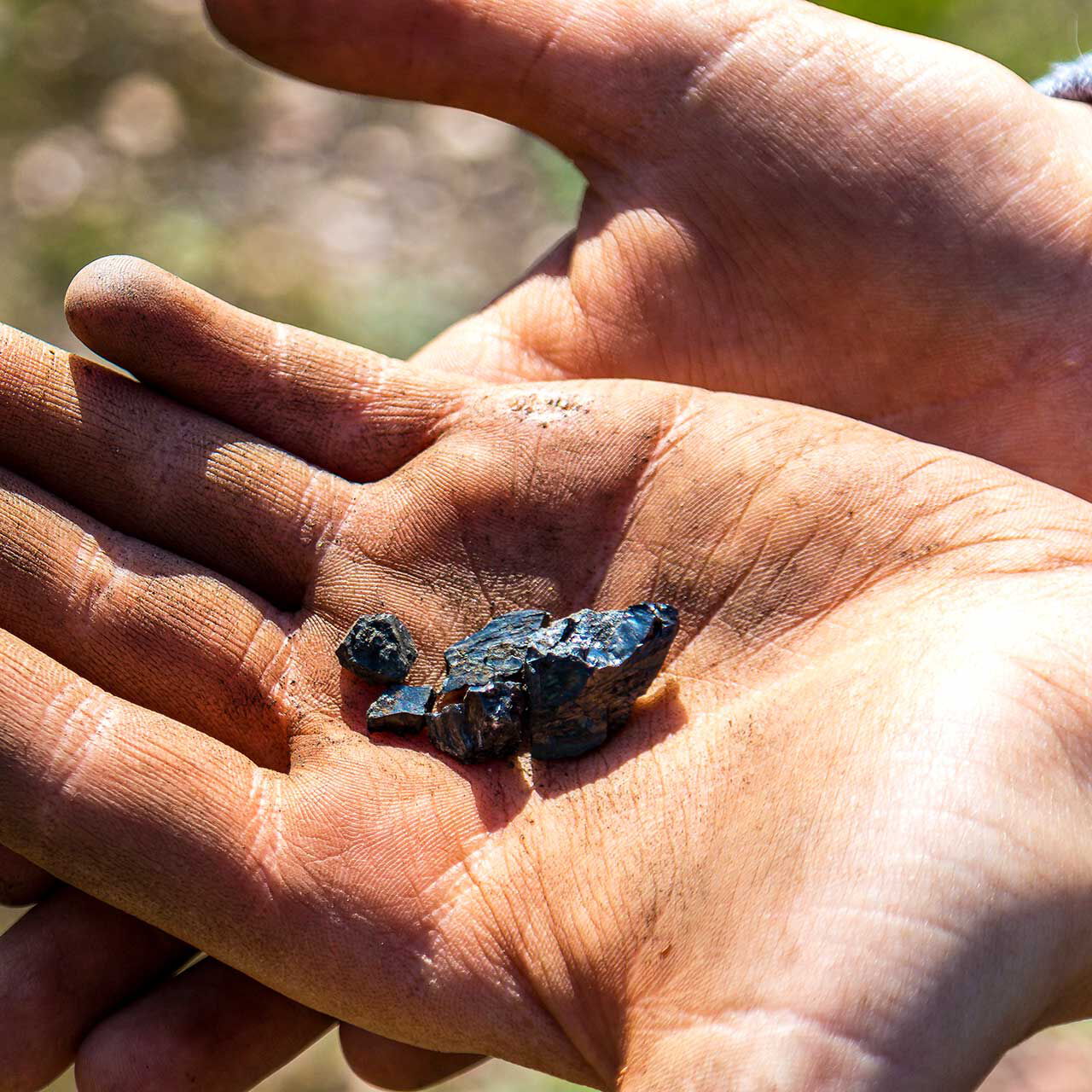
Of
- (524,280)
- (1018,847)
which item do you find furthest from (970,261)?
(1018,847)

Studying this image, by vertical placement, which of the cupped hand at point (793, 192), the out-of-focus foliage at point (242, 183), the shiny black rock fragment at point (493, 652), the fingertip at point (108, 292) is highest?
the cupped hand at point (793, 192)

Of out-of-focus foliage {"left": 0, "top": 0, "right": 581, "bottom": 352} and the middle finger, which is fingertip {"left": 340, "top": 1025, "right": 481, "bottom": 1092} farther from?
out-of-focus foliage {"left": 0, "top": 0, "right": 581, "bottom": 352}

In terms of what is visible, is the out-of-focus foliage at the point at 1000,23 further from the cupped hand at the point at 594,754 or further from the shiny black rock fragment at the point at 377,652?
the shiny black rock fragment at the point at 377,652

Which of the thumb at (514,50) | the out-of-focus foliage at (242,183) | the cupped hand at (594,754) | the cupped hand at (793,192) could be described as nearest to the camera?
the cupped hand at (594,754)

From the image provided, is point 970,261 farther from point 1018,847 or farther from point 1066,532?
point 1018,847

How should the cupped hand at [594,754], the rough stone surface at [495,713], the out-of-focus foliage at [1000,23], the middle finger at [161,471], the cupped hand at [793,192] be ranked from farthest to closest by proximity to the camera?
the out-of-focus foliage at [1000,23] < the cupped hand at [793,192] < the middle finger at [161,471] < the rough stone surface at [495,713] < the cupped hand at [594,754]

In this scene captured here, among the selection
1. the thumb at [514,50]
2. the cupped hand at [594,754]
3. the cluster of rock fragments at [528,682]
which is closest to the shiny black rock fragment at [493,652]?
the cluster of rock fragments at [528,682]


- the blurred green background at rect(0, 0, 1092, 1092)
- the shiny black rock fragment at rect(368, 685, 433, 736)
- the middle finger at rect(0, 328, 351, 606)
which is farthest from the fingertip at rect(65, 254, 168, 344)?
the blurred green background at rect(0, 0, 1092, 1092)
